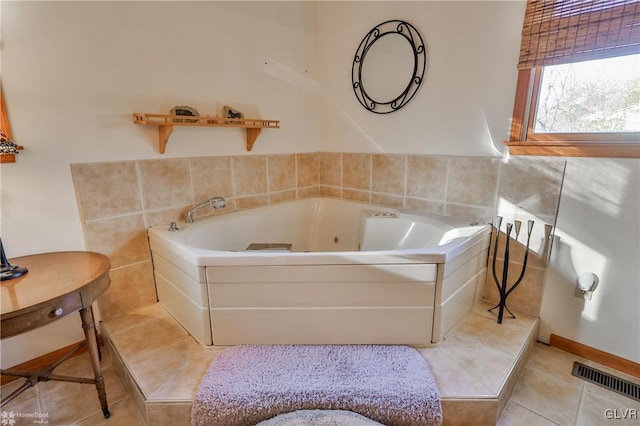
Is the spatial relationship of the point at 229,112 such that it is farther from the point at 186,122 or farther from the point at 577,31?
the point at 577,31

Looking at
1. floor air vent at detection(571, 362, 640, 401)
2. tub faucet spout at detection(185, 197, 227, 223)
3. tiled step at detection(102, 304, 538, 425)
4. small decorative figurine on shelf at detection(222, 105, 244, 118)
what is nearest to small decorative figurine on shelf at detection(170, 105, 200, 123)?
small decorative figurine on shelf at detection(222, 105, 244, 118)

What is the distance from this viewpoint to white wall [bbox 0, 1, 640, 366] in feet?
4.68

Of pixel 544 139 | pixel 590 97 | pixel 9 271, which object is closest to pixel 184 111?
pixel 9 271

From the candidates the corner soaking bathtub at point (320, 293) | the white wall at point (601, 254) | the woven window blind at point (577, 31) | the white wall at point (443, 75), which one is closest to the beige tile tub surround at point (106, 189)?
the corner soaking bathtub at point (320, 293)

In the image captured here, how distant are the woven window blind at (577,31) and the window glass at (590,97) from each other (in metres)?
0.09

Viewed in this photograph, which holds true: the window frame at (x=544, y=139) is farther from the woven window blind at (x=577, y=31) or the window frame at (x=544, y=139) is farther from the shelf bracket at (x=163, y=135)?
the shelf bracket at (x=163, y=135)

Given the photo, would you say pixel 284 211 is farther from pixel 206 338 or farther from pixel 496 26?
pixel 496 26

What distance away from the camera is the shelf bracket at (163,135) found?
1752mm

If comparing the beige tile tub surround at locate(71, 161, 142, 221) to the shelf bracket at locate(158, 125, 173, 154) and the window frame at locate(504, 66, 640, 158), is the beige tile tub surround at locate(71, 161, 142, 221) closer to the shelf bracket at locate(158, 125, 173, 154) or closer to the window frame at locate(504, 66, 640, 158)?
the shelf bracket at locate(158, 125, 173, 154)

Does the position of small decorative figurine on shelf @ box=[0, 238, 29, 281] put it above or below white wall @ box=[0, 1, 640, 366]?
below

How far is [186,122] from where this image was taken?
176 cm

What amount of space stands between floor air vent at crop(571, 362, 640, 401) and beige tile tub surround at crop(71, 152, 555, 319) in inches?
34.7

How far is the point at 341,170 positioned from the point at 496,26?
1378 millimetres

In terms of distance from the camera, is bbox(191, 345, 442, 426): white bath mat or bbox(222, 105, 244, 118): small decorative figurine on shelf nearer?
bbox(191, 345, 442, 426): white bath mat
